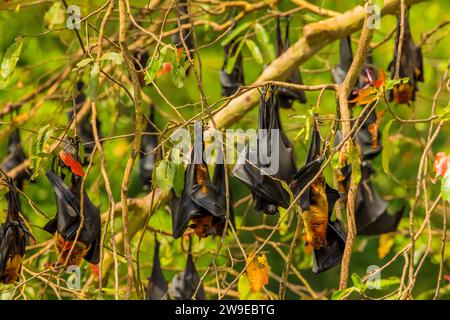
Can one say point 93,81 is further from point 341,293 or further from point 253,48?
point 253,48

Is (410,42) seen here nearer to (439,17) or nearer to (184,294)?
(184,294)

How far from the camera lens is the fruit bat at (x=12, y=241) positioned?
4.91m

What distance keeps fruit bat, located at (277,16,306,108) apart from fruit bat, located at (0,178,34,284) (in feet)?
8.06

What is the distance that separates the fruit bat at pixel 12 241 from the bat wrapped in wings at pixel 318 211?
1178 millimetres

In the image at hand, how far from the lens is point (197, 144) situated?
4926 millimetres

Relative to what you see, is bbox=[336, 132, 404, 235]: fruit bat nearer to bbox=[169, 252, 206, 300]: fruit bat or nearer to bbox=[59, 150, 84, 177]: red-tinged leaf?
bbox=[169, 252, 206, 300]: fruit bat

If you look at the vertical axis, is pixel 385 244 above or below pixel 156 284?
below

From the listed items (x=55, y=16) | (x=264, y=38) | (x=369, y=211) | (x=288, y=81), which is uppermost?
(x=55, y=16)

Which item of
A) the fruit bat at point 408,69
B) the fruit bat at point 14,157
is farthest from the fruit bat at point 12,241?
the fruit bat at point 408,69

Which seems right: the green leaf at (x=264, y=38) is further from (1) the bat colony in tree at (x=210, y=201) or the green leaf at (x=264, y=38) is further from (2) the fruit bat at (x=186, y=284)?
(2) the fruit bat at (x=186, y=284)

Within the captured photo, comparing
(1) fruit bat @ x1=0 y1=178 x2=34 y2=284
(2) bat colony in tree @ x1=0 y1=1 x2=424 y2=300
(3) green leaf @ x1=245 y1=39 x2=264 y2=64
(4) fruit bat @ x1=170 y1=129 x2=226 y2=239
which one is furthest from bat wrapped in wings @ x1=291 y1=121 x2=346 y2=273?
(3) green leaf @ x1=245 y1=39 x2=264 y2=64

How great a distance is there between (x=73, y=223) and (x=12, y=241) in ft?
1.10

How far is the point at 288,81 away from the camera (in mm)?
7059

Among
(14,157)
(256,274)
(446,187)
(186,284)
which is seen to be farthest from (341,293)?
(14,157)
